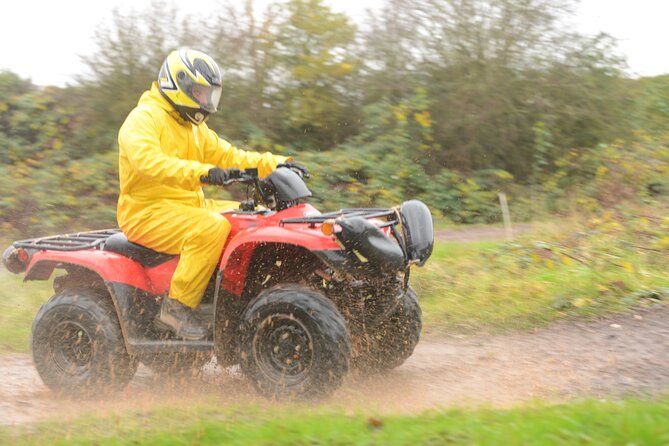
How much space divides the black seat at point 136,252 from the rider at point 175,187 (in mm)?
72

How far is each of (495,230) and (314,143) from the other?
13.2 feet

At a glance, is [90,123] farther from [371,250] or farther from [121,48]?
[371,250]

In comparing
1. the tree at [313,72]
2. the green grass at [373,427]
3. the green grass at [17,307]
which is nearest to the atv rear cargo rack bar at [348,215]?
the green grass at [373,427]

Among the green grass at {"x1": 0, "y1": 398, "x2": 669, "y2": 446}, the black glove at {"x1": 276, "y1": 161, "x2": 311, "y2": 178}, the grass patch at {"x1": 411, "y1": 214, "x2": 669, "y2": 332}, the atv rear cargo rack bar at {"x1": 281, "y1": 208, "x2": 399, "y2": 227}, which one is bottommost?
the grass patch at {"x1": 411, "y1": 214, "x2": 669, "y2": 332}

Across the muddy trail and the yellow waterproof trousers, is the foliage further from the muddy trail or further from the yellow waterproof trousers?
the yellow waterproof trousers

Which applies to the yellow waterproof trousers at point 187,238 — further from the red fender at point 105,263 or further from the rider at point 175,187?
the red fender at point 105,263

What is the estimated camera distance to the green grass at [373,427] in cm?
383

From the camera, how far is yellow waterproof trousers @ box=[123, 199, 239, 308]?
18.0ft

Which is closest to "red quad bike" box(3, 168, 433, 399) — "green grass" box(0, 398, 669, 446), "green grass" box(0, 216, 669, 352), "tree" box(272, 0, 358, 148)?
"green grass" box(0, 398, 669, 446)

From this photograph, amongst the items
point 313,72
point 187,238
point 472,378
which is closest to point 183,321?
point 187,238

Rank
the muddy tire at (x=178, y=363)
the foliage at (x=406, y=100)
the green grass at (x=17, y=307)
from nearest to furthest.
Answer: the muddy tire at (x=178, y=363), the green grass at (x=17, y=307), the foliage at (x=406, y=100)

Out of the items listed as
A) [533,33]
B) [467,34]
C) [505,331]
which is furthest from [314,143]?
[505,331]

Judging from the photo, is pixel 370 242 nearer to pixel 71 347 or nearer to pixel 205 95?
pixel 205 95

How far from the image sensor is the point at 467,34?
48.0 ft
